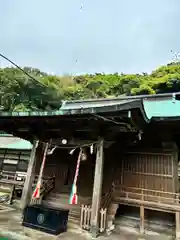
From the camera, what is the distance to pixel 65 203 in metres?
8.83

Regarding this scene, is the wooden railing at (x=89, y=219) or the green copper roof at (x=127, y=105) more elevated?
the green copper roof at (x=127, y=105)

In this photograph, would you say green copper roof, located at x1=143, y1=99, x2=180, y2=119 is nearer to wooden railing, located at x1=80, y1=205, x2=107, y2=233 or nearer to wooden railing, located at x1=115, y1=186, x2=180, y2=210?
wooden railing, located at x1=115, y1=186, x2=180, y2=210

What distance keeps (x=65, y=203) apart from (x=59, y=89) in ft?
95.9

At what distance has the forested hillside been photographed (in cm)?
3005

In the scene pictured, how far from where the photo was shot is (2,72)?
31531 millimetres

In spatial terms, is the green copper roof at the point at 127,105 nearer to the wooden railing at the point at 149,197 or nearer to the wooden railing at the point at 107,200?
the wooden railing at the point at 149,197

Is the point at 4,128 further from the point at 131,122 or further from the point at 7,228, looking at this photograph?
the point at 131,122

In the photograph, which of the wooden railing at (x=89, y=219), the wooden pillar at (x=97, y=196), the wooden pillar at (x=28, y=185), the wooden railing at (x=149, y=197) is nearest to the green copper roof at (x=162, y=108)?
the wooden railing at (x=149, y=197)

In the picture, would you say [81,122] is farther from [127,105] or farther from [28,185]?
[28,185]

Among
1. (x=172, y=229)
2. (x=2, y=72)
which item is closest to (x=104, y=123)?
(x=172, y=229)

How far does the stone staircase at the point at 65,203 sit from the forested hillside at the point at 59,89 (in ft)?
59.6

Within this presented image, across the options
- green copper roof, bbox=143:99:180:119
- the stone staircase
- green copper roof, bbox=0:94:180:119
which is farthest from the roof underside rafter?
green copper roof, bbox=143:99:180:119

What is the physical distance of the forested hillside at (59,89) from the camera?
3005cm

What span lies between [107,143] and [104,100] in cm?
714
